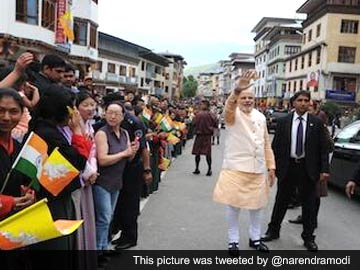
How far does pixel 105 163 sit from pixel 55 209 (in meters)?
1.26

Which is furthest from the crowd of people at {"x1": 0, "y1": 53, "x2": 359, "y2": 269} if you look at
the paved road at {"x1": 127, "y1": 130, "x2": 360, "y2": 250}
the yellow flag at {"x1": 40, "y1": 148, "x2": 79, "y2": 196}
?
the paved road at {"x1": 127, "y1": 130, "x2": 360, "y2": 250}

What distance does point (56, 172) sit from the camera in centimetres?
310

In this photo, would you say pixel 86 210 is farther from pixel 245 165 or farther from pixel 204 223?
pixel 204 223

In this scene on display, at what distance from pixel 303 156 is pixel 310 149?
12 centimetres

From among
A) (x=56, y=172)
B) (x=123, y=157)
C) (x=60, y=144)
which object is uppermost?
(x=60, y=144)

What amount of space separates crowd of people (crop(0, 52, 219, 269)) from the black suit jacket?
1.68 meters

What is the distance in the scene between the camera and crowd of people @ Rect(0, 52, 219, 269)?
125 inches

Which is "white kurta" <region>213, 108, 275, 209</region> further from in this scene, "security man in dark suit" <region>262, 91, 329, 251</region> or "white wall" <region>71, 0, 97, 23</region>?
"white wall" <region>71, 0, 97, 23</region>

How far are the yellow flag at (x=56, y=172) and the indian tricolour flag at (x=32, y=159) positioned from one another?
42 mm

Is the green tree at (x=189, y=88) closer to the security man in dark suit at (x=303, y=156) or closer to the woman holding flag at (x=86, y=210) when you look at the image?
the security man in dark suit at (x=303, y=156)

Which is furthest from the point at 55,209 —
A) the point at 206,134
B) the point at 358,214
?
the point at 206,134

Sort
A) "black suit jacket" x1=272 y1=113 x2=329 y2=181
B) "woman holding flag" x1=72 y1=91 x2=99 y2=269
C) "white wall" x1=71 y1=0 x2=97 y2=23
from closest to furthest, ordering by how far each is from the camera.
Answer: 1. "woman holding flag" x1=72 y1=91 x2=99 y2=269
2. "black suit jacket" x1=272 y1=113 x2=329 y2=181
3. "white wall" x1=71 y1=0 x2=97 y2=23

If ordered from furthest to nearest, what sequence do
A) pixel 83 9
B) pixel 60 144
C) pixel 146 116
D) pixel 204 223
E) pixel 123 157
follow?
1. pixel 83 9
2. pixel 146 116
3. pixel 204 223
4. pixel 123 157
5. pixel 60 144

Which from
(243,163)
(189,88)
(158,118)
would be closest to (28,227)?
(243,163)
